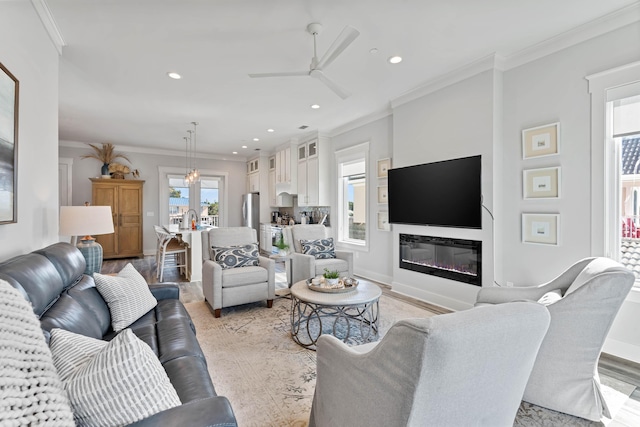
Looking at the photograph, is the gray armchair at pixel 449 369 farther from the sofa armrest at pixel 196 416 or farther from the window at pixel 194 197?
the window at pixel 194 197

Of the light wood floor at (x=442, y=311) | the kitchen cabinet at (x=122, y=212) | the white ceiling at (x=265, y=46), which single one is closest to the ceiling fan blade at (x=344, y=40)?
the white ceiling at (x=265, y=46)

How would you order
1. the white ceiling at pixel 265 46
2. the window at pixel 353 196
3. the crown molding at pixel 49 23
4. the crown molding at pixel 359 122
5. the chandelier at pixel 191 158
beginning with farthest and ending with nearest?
the chandelier at pixel 191 158
the window at pixel 353 196
the crown molding at pixel 359 122
the white ceiling at pixel 265 46
the crown molding at pixel 49 23

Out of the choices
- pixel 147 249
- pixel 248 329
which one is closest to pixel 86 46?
pixel 248 329

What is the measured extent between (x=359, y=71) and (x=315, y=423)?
331cm

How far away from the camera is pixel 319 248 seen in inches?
172

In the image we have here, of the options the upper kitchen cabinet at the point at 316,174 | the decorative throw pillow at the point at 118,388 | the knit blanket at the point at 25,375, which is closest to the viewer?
the knit blanket at the point at 25,375

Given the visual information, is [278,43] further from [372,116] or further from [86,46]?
[372,116]

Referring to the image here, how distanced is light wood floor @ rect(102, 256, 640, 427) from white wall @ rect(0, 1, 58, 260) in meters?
2.04

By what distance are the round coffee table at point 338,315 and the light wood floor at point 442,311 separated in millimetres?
1081

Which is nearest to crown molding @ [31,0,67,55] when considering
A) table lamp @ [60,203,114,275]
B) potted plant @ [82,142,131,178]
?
table lamp @ [60,203,114,275]

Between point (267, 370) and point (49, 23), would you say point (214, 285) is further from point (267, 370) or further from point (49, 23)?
point (49, 23)

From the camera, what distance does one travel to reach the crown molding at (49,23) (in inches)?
87.2

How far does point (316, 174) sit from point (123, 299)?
14.6 ft

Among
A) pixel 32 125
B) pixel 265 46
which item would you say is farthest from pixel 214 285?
pixel 265 46
